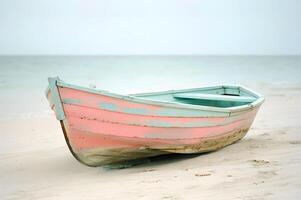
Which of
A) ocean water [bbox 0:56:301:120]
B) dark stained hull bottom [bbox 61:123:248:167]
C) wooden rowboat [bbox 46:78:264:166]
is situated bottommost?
ocean water [bbox 0:56:301:120]

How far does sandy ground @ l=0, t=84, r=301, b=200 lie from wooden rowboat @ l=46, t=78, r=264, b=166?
0.27m

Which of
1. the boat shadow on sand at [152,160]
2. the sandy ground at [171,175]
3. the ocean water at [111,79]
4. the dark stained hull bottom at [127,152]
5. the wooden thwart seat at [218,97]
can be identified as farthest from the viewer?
the ocean water at [111,79]

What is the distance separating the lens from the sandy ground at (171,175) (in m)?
3.63

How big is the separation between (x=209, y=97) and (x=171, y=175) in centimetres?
194

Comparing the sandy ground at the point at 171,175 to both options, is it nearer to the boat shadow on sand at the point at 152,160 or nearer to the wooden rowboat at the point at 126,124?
the boat shadow on sand at the point at 152,160

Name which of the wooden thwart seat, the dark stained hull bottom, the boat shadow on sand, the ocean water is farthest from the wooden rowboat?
the ocean water

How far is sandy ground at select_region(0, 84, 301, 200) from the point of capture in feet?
11.9

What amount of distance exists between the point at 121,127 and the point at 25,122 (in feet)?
19.9

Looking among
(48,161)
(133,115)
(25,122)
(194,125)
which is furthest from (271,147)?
(25,122)

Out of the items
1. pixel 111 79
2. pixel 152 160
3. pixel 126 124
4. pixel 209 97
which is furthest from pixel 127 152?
pixel 111 79

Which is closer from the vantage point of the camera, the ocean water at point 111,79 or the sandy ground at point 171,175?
the sandy ground at point 171,175

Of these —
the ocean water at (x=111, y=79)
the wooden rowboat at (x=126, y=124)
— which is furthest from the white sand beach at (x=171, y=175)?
the ocean water at (x=111, y=79)

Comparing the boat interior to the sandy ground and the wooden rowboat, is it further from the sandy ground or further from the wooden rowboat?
the wooden rowboat

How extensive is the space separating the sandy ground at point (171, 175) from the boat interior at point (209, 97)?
69 cm
